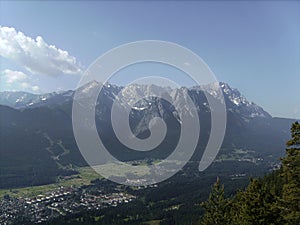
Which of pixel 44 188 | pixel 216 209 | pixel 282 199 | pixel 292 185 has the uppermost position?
pixel 292 185

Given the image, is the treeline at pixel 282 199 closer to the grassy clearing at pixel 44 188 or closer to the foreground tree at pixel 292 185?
the foreground tree at pixel 292 185

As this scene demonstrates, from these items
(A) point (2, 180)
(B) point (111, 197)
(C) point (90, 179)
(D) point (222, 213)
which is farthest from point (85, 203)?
(D) point (222, 213)

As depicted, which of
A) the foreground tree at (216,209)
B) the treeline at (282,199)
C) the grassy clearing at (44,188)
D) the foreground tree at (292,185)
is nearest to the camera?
the foreground tree at (292,185)

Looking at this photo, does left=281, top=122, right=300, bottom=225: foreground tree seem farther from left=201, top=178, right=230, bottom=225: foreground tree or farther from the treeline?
left=201, top=178, right=230, bottom=225: foreground tree

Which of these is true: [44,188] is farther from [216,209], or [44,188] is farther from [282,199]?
[282,199]

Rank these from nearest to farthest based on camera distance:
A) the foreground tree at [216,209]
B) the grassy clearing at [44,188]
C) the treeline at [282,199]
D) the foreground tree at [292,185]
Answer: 1. the foreground tree at [292,185]
2. the treeline at [282,199]
3. the foreground tree at [216,209]
4. the grassy clearing at [44,188]

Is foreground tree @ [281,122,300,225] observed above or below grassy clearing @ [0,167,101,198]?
above

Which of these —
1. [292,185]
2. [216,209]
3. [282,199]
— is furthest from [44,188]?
[292,185]

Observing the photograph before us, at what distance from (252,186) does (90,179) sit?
576 feet

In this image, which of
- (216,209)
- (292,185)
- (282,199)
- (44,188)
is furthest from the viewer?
(44,188)

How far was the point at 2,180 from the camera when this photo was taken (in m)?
179

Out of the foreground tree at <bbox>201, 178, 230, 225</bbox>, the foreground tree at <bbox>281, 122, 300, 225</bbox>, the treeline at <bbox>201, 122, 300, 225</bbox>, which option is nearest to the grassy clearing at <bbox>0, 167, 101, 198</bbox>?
the foreground tree at <bbox>201, 178, 230, 225</bbox>

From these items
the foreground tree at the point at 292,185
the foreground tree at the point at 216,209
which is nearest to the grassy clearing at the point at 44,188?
the foreground tree at the point at 216,209

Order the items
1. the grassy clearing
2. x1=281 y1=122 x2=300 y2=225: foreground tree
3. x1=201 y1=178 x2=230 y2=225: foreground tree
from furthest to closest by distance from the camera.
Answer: the grassy clearing → x1=201 y1=178 x2=230 y2=225: foreground tree → x1=281 y1=122 x2=300 y2=225: foreground tree
